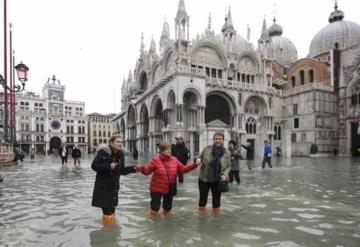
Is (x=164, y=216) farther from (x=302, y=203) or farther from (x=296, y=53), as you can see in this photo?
(x=296, y=53)

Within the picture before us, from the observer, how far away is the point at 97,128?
111062 millimetres

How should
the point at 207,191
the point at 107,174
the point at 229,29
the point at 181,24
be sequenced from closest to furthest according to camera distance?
the point at 107,174, the point at 207,191, the point at 181,24, the point at 229,29

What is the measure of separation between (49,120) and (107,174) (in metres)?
96.5

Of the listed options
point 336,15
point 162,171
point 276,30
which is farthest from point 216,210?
point 276,30

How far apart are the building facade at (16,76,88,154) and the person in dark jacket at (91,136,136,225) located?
8917 cm

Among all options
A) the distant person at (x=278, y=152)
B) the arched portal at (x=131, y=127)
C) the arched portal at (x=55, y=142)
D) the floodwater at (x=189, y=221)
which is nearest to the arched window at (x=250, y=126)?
the distant person at (x=278, y=152)

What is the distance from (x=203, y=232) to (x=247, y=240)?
2.51 ft

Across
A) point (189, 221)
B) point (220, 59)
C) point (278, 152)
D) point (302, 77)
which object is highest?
point (220, 59)

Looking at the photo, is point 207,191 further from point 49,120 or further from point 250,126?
point 49,120

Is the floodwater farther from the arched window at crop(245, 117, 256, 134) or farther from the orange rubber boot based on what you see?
the arched window at crop(245, 117, 256, 134)

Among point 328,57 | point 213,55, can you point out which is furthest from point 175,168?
point 328,57

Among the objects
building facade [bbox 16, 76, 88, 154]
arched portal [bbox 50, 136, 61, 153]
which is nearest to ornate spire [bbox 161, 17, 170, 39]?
building facade [bbox 16, 76, 88, 154]

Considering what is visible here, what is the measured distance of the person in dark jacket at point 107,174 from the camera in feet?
18.9

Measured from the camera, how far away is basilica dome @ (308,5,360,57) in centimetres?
5481
